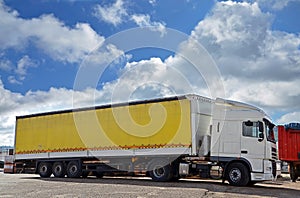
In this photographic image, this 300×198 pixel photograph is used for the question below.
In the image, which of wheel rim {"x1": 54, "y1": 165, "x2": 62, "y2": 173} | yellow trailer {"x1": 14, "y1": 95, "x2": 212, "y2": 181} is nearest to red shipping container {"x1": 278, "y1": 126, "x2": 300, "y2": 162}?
yellow trailer {"x1": 14, "y1": 95, "x2": 212, "y2": 181}

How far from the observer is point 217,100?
1666 centimetres

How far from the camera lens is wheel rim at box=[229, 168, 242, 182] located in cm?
1577

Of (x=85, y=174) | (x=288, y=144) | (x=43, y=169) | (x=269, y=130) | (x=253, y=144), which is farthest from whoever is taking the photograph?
(x=43, y=169)

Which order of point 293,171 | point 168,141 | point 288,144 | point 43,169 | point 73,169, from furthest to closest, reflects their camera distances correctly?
1. point 43,169
2. point 73,169
3. point 293,171
4. point 288,144
5. point 168,141

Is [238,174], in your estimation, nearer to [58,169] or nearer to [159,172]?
[159,172]

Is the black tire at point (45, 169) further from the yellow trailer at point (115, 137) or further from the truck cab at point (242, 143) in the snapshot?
the truck cab at point (242, 143)

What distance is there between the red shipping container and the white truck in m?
1.90

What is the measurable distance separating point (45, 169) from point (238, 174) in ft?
36.1

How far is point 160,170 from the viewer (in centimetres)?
1750

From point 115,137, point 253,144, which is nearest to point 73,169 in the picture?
point 115,137

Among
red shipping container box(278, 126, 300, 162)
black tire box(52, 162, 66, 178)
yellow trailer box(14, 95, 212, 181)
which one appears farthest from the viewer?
black tire box(52, 162, 66, 178)

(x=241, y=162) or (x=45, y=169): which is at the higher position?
(x=241, y=162)

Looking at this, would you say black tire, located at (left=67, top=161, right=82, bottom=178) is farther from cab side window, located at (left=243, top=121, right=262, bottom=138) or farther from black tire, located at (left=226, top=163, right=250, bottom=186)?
cab side window, located at (left=243, top=121, right=262, bottom=138)

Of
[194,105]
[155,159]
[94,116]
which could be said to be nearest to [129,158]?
[155,159]
